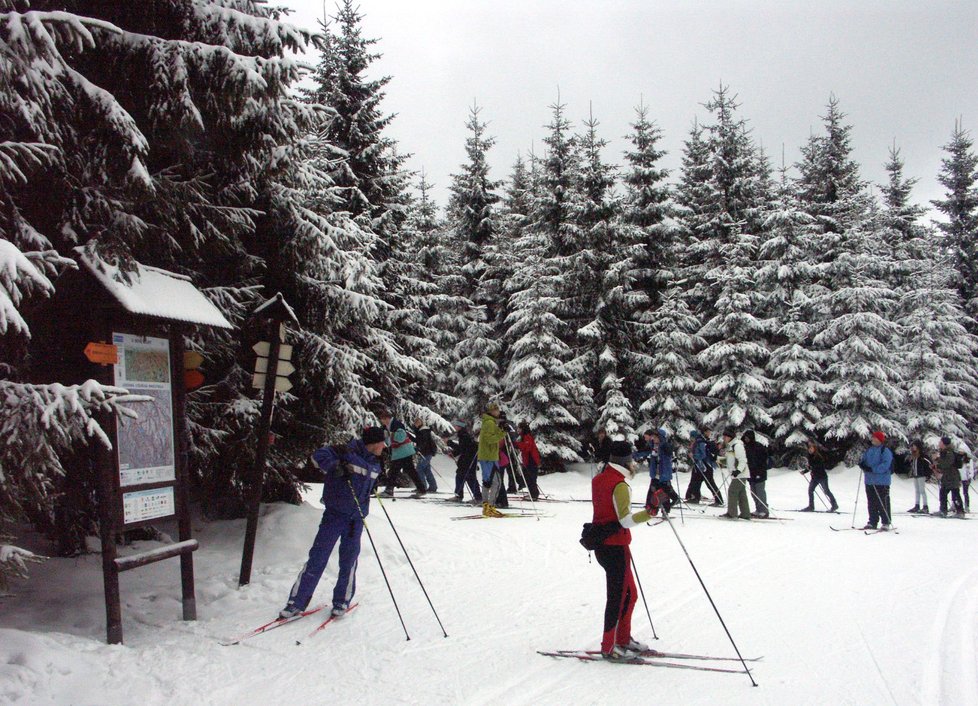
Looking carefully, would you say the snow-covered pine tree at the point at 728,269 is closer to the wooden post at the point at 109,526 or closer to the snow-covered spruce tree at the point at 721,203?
the snow-covered spruce tree at the point at 721,203

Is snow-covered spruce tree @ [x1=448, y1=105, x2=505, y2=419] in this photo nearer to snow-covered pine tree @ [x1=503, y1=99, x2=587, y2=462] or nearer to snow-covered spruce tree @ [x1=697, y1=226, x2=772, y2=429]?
snow-covered pine tree @ [x1=503, y1=99, x2=587, y2=462]

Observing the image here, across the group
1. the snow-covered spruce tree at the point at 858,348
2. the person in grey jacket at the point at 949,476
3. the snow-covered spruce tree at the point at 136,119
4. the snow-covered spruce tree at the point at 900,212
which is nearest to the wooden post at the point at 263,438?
the snow-covered spruce tree at the point at 136,119

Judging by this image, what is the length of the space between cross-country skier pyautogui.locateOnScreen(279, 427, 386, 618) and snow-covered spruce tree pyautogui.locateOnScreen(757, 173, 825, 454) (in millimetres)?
20986

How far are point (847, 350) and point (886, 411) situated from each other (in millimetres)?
2721

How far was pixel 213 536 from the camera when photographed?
989 cm

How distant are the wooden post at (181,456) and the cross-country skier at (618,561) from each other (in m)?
4.24

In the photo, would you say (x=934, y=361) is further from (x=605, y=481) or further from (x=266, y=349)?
(x=266, y=349)

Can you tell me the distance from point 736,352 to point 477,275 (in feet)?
35.4

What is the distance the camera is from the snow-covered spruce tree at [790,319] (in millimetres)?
25406

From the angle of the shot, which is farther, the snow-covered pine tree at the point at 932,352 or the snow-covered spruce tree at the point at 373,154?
the snow-covered pine tree at the point at 932,352

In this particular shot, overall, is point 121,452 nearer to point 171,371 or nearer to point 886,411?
point 171,371

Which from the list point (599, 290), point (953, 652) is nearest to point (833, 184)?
point (599, 290)

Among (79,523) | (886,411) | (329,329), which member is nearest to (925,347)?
(886,411)

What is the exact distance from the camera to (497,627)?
718cm
